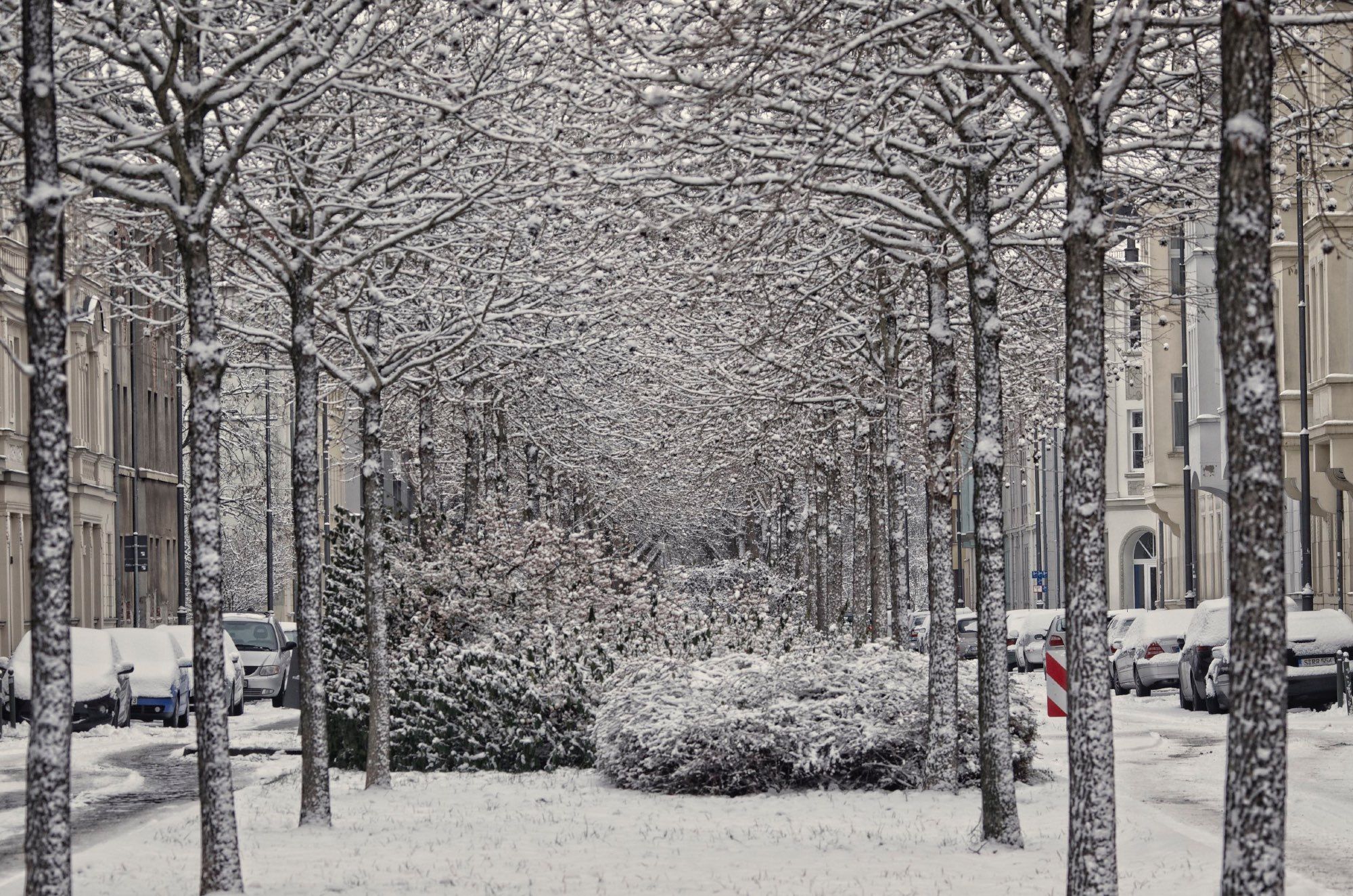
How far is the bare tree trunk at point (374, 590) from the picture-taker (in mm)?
17141

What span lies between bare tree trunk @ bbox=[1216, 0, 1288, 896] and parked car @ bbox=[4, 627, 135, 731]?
2195 cm

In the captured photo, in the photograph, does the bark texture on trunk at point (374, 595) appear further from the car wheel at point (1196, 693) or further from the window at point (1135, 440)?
the window at point (1135, 440)

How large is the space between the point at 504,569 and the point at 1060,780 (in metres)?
7.90

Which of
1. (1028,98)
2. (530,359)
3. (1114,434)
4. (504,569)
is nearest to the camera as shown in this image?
(1028,98)

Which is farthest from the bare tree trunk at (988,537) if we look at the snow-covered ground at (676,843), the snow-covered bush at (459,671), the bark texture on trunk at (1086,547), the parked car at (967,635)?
the parked car at (967,635)

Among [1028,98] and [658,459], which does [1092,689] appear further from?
[658,459]

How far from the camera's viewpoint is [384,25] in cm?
1959

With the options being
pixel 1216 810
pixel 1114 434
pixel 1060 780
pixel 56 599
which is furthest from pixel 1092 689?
pixel 1114 434

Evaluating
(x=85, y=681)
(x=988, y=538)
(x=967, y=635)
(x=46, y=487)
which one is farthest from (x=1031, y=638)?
(x=46, y=487)

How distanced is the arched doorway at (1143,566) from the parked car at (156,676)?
56.2 metres

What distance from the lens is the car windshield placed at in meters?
39.7

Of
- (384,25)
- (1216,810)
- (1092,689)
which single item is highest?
(384,25)

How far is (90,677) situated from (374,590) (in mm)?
11666

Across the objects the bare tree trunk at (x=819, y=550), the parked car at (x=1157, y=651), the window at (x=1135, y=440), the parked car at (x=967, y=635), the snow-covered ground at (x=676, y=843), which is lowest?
the parked car at (x=967, y=635)
